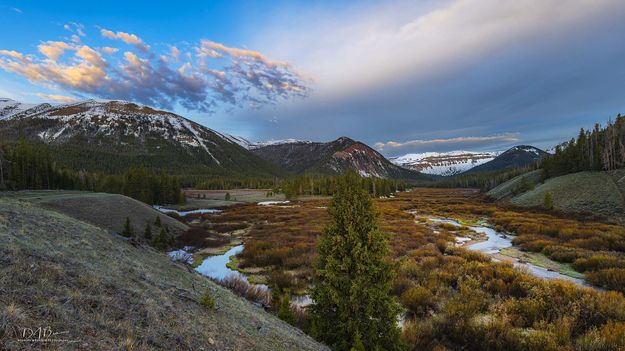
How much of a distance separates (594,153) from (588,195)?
30712 millimetres

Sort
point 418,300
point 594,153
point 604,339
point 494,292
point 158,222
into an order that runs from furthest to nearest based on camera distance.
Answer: point 594,153, point 158,222, point 494,292, point 418,300, point 604,339

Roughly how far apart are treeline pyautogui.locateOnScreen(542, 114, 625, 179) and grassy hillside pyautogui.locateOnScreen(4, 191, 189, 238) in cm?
9177

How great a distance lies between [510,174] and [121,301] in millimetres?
165859

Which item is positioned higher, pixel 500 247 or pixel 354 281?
pixel 354 281

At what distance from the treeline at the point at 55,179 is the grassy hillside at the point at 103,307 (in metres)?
55.7

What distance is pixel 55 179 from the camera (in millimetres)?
69000

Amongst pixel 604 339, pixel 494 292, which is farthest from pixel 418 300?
pixel 604 339

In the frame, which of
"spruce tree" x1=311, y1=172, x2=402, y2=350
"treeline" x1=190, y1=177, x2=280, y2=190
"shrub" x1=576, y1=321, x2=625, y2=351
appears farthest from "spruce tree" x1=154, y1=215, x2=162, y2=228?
"treeline" x1=190, y1=177, x2=280, y2=190

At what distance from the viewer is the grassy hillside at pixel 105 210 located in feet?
91.4

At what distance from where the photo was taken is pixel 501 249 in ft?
91.4

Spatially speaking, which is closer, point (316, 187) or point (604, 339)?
point (604, 339)

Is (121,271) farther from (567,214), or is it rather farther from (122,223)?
(567,214)

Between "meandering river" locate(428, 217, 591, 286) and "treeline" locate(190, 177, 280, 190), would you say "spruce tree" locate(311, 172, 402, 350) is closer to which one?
"meandering river" locate(428, 217, 591, 286)

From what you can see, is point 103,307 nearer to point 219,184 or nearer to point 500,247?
point 500,247
